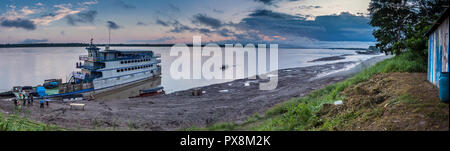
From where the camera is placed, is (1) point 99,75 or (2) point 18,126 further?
(1) point 99,75

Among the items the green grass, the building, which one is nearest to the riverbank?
the building

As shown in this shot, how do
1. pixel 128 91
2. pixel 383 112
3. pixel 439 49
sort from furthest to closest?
pixel 128 91, pixel 439 49, pixel 383 112

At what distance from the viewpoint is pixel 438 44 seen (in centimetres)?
844

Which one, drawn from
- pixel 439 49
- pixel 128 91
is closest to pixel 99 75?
pixel 128 91

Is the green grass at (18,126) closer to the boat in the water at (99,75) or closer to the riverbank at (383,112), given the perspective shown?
the riverbank at (383,112)

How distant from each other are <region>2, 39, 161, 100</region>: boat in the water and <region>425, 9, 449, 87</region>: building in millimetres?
32542

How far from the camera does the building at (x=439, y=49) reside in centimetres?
734

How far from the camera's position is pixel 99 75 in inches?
1341

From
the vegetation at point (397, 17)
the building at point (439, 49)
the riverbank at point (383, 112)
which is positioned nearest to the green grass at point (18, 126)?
the riverbank at point (383, 112)

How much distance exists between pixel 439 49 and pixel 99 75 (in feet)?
120

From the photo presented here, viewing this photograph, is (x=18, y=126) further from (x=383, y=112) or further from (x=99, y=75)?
(x=99, y=75)

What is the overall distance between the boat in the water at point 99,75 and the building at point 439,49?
3254 centimetres

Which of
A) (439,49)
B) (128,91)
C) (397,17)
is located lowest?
(128,91)
